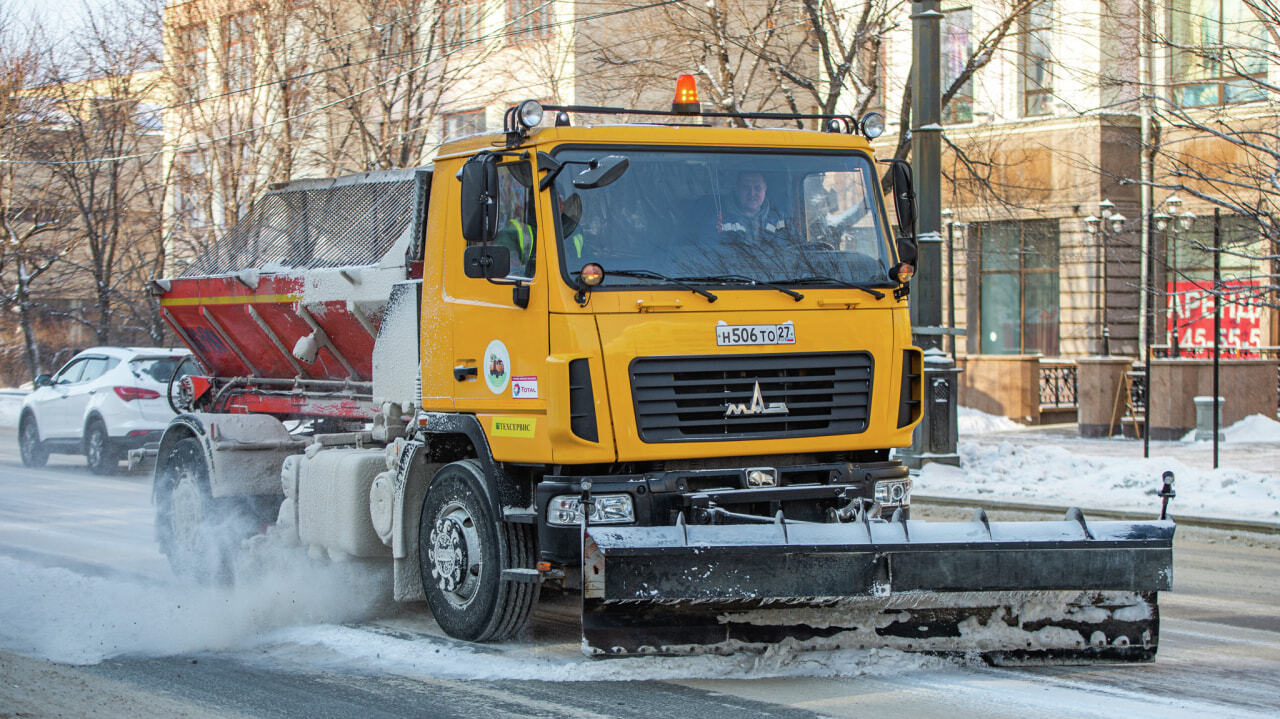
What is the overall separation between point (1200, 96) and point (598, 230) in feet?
72.4

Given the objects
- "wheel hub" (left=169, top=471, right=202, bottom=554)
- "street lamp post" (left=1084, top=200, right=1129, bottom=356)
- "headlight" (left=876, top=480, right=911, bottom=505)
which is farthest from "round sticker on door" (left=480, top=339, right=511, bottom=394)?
"street lamp post" (left=1084, top=200, right=1129, bottom=356)

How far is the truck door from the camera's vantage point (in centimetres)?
704

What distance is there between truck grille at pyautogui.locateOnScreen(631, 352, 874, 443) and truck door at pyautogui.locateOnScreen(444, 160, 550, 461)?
0.55 m

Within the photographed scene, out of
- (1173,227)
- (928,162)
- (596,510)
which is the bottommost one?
(596,510)

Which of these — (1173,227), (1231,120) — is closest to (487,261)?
(1231,120)

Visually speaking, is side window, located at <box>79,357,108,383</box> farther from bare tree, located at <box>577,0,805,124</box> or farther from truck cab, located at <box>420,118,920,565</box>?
truck cab, located at <box>420,118,920,565</box>

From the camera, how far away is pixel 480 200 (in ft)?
23.4

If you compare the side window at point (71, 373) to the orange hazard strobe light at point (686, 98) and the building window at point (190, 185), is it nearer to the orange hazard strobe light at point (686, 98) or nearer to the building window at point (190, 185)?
the building window at point (190, 185)

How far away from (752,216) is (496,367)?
5.08ft

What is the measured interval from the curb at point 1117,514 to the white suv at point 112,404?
9.72 meters

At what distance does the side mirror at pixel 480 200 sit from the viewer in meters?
7.12

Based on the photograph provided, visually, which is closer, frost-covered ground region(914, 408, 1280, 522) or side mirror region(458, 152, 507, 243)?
side mirror region(458, 152, 507, 243)

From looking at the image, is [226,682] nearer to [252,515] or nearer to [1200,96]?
[252,515]

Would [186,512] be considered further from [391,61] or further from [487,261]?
[391,61]
